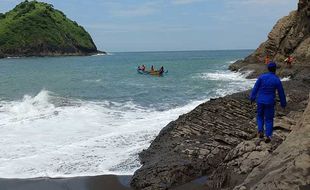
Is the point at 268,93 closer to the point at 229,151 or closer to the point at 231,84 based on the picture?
the point at 229,151

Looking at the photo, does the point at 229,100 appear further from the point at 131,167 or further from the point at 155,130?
the point at 131,167

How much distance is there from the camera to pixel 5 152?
529 inches

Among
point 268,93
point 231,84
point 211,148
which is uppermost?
point 268,93

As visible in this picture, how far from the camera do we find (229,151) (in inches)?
406

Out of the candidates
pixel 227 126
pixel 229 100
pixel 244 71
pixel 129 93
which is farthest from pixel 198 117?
pixel 244 71

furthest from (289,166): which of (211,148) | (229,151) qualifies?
(211,148)

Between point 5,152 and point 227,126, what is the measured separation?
6.46 meters

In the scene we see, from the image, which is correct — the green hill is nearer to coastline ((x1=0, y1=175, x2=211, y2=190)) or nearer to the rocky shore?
the rocky shore

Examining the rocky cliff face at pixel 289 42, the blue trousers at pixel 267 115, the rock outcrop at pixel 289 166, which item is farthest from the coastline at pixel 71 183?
the rocky cliff face at pixel 289 42

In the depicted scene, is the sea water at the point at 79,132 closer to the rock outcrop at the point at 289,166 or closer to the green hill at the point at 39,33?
the rock outcrop at the point at 289,166

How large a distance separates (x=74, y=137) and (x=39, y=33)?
115957 mm

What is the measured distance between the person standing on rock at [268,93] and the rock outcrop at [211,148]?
494 millimetres

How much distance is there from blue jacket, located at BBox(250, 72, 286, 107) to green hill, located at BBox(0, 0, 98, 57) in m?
114

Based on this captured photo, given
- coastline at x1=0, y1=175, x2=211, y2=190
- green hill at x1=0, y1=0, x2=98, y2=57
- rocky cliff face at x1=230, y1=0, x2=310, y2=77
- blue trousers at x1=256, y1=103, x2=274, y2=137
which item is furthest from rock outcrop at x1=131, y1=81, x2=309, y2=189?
green hill at x1=0, y1=0, x2=98, y2=57
